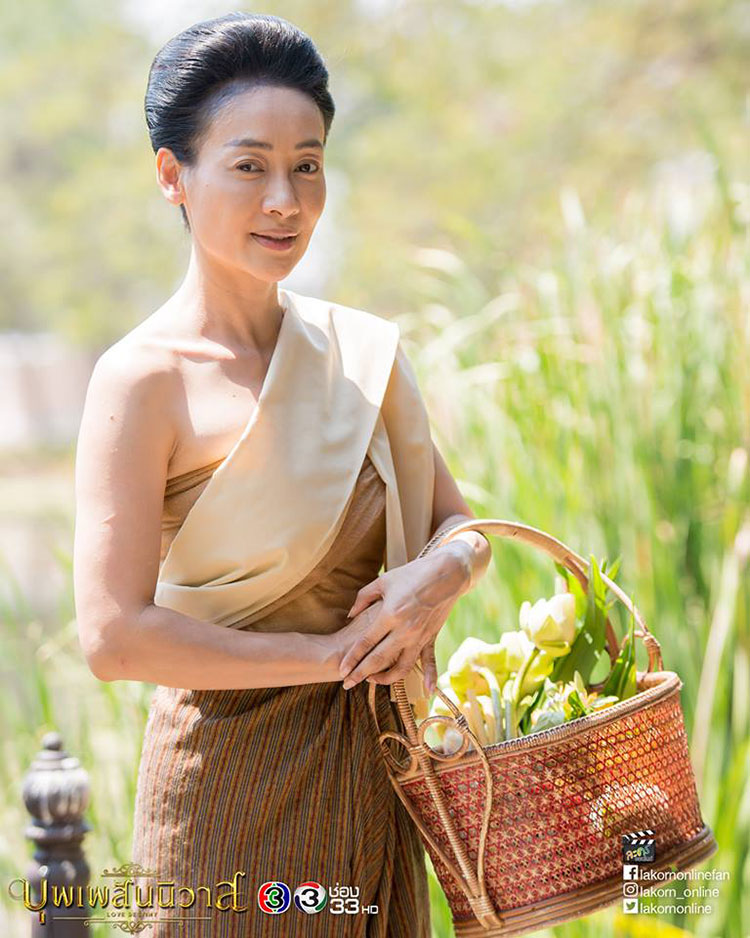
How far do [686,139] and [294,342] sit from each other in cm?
1241

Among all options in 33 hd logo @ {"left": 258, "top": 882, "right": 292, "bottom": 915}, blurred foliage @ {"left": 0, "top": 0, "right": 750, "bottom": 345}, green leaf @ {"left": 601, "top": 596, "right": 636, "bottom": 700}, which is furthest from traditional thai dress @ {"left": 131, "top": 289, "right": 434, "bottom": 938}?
blurred foliage @ {"left": 0, "top": 0, "right": 750, "bottom": 345}

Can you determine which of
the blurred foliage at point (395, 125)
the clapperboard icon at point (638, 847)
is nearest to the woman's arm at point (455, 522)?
the clapperboard icon at point (638, 847)

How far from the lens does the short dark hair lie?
1.45 meters

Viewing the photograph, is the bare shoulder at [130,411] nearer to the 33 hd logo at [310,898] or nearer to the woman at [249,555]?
the woman at [249,555]

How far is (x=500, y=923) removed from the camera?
1.40 metres

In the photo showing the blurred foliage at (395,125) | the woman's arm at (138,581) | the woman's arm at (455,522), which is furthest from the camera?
the blurred foliage at (395,125)

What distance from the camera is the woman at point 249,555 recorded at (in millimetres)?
1378

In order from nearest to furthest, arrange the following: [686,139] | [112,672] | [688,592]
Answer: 1. [112,672]
2. [688,592]
3. [686,139]

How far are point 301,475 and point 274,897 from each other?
1.59 feet

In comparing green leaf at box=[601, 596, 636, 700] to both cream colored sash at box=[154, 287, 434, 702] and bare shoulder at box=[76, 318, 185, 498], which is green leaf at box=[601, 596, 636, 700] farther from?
bare shoulder at box=[76, 318, 185, 498]

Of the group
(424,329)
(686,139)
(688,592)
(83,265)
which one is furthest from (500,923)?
(83,265)

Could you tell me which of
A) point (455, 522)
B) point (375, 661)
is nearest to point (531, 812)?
point (375, 661)

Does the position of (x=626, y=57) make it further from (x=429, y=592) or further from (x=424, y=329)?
(x=429, y=592)

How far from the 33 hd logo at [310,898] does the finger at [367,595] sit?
1.06ft
